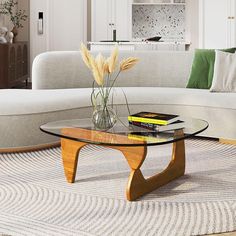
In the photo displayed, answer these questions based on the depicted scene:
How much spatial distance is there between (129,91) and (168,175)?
1360 mm

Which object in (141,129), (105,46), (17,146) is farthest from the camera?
(105,46)

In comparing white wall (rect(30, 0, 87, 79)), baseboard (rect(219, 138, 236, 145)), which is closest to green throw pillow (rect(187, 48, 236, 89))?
baseboard (rect(219, 138, 236, 145))

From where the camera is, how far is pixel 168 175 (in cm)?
295

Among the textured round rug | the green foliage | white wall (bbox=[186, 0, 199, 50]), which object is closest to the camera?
the textured round rug

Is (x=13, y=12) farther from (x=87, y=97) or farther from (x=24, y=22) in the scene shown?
(x=87, y=97)

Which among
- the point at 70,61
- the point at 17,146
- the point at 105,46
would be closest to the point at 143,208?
the point at 17,146

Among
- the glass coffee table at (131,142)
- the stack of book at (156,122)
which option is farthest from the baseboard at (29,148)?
the stack of book at (156,122)

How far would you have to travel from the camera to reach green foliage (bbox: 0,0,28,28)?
26.8ft

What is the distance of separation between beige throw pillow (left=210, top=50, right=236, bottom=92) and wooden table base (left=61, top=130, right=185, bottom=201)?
4.03 feet

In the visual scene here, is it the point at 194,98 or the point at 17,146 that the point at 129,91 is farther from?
the point at 17,146

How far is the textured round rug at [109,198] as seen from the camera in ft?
7.32

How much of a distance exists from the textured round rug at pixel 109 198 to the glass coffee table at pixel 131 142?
64mm

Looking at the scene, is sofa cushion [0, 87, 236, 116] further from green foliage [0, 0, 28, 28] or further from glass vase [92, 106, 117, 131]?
green foliage [0, 0, 28, 28]

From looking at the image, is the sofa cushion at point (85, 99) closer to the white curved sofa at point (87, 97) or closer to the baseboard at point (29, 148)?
the white curved sofa at point (87, 97)
